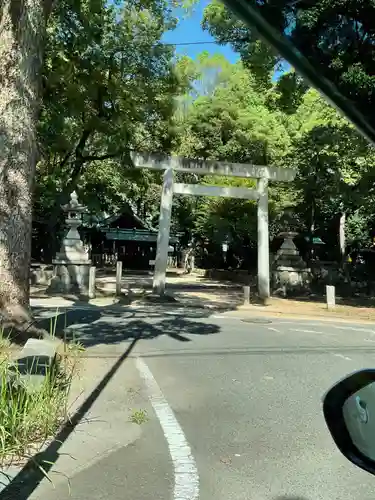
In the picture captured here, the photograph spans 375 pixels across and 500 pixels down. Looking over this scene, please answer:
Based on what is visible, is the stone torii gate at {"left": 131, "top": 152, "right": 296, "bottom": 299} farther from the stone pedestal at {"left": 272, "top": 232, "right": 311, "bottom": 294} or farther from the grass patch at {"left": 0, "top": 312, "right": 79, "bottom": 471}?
the grass patch at {"left": 0, "top": 312, "right": 79, "bottom": 471}

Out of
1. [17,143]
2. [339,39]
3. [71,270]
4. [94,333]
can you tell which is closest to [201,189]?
[71,270]

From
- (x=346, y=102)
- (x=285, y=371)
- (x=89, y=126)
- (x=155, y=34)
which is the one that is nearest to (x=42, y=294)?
(x=89, y=126)

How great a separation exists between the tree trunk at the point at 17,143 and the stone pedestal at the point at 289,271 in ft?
53.5

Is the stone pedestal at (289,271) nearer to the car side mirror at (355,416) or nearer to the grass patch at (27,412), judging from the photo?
the grass patch at (27,412)

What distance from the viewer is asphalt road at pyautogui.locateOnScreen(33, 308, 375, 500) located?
13.0ft

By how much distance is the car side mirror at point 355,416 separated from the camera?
1780 millimetres

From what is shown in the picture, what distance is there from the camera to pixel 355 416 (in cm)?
184

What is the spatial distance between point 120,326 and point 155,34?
1356cm

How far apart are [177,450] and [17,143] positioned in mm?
5543

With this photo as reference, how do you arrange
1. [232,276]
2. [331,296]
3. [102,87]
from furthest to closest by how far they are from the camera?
[232,276], [102,87], [331,296]

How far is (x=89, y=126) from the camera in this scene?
2241cm

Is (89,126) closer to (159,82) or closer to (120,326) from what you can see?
(159,82)

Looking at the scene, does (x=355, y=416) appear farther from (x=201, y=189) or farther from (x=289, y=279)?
(x=289, y=279)

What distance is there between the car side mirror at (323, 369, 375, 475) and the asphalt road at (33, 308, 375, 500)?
2.14m
